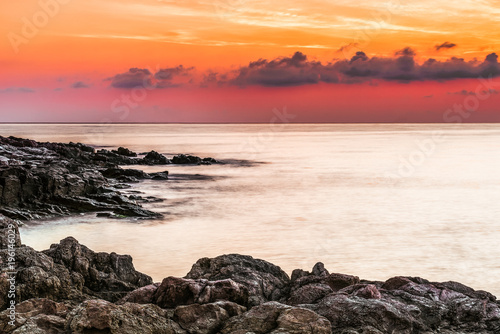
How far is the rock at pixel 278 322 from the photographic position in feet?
20.2

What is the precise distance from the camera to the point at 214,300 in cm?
731

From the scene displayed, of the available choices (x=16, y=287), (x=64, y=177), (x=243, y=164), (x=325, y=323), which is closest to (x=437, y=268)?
(x=325, y=323)

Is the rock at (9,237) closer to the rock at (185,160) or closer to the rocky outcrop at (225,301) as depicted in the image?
the rocky outcrop at (225,301)

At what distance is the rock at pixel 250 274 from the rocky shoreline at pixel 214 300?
16 millimetres

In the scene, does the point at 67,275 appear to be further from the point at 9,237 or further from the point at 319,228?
the point at 319,228

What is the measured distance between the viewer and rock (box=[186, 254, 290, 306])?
8148mm

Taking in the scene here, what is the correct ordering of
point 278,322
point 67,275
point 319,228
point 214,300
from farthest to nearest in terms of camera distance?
point 319,228 → point 67,275 → point 214,300 → point 278,322

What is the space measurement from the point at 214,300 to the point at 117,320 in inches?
61.6

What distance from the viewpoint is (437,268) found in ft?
43.4

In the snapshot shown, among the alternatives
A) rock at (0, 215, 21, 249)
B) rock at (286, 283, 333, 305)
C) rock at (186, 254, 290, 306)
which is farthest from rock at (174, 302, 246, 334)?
rock at (0, 215, 21, 249)

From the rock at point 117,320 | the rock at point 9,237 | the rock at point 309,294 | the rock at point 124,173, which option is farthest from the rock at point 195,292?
the rock at point 124,173

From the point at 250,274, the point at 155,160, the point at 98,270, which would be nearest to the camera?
the point at 250,274

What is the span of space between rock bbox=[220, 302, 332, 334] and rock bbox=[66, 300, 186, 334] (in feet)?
2.18

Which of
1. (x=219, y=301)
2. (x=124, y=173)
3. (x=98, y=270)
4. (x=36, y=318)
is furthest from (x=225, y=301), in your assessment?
(x=124, y=173)
